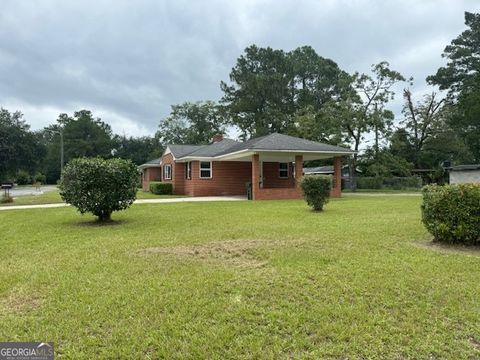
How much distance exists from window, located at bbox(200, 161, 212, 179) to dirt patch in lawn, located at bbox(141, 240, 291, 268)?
1610cm

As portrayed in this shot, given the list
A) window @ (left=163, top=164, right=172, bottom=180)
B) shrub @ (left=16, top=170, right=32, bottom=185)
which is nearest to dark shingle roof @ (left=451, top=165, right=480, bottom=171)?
window @ (left=163, top=164, right=172, bottom=180)

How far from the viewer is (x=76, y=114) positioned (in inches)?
2616

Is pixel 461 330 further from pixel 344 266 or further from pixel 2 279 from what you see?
pixel 2 279

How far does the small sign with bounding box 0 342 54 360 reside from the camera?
9.04 feet

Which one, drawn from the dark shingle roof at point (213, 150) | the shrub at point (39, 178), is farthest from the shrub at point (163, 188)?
the shrub at point (39, 178)

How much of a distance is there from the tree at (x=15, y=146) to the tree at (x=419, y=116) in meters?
47.3

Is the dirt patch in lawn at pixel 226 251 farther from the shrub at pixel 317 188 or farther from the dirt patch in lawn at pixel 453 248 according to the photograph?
the shrub at pixel 317 188

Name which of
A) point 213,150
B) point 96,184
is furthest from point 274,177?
point 96,184

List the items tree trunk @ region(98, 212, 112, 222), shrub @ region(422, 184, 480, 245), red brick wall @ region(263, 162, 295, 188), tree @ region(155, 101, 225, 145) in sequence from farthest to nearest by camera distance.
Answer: tree @ region(155, 101, 225, 145) → red brick wall @ region(263, 162, 295, 188) → tree trunk @ region(98, 212, 112, 222) → shrub @ region(422, 184, 480, 245)

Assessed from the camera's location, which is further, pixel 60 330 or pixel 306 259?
pixel 306 259

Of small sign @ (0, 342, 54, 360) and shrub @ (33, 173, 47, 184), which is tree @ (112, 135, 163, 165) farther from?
small sign @ (0, 342, 54, 360)

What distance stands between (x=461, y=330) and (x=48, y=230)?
857 centimetres

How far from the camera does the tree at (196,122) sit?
4959cm

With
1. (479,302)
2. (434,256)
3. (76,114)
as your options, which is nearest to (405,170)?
(434,256)
